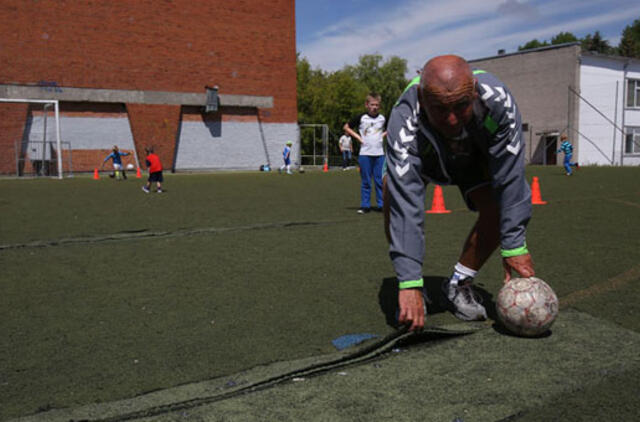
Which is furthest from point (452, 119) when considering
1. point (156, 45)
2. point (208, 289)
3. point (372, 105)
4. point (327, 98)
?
point (327, 98)

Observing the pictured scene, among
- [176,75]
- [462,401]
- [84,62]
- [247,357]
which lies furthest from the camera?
[176,75]

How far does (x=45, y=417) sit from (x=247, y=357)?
38.2 inches

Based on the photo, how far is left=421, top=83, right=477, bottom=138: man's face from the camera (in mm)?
2374

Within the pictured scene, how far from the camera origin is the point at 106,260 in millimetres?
5477

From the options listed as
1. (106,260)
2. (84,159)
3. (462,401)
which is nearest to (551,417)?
(462,401)

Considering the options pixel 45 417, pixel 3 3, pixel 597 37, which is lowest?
pixel 45 417

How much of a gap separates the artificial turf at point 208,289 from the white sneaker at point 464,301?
14 cm

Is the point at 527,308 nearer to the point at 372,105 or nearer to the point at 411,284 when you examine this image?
the point at 411,284

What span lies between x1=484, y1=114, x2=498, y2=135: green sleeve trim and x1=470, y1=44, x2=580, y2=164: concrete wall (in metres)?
38.5

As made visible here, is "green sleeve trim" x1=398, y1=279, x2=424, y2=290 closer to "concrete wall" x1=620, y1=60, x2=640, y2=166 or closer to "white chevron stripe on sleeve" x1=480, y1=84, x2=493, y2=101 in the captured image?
"white chevron stripe on sleeve" x1=480, y1=84, x2=493, y2=101

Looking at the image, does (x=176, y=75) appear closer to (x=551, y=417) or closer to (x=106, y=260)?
(x=106, y=260)

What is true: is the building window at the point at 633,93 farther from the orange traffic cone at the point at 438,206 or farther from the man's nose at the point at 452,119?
the man's nose at the point at 452,119

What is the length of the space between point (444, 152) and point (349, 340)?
1.16 meters

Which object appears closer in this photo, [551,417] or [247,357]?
[551,417]
